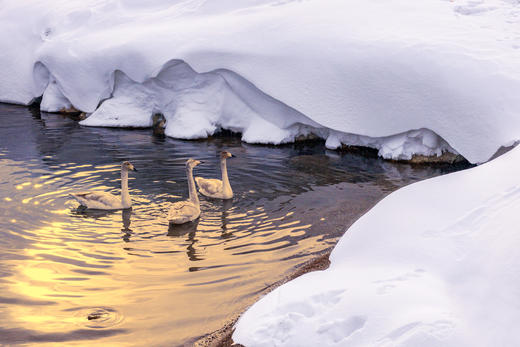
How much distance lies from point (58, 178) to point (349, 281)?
7.12 m

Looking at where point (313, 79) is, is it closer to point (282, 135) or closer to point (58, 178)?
point (282, 135)

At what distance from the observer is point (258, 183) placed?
10812 mm

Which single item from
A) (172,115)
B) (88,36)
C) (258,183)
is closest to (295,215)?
(258,183)

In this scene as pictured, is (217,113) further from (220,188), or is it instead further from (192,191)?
(192,191)

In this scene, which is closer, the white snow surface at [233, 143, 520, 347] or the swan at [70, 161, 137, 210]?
the white snow surface at [233, 143, 520, 347]

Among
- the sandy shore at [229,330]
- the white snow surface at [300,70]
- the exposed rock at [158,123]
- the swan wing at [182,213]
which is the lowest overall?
the sandy shore at [229,330]

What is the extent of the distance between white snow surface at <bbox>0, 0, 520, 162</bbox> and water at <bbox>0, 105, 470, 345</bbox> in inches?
34.0

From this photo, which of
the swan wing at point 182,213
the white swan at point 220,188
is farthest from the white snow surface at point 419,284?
the white swan at point 220,188

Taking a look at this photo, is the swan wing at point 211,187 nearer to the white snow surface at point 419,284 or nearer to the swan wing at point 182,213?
the swan wing at point 182,213

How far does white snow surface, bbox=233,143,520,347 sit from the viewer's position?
441 centimetres

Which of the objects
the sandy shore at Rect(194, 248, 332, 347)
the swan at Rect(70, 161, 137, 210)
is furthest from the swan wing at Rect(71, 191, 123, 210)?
the sandy shore at Rect(194, 248, 332, 347)

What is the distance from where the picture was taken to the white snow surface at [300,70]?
1162 centimetres

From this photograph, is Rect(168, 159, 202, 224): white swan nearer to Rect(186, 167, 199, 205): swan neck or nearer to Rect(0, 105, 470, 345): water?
Rect(186, 167, 199, 205): swan neck

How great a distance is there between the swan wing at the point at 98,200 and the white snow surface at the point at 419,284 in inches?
162
